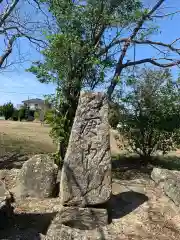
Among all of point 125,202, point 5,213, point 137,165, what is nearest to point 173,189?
point 125,202

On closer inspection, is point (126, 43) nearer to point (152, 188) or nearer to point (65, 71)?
point (65, 71)

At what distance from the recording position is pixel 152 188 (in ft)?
26.2

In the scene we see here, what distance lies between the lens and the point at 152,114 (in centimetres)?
1124

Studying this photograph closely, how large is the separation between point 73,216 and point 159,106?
20.9ft

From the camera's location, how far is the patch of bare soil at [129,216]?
17.9ft

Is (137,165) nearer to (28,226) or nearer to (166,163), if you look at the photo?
(166,163)

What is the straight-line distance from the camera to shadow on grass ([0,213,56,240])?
503 centimetres

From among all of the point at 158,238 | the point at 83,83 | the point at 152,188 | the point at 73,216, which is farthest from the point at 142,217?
the point at 83,83

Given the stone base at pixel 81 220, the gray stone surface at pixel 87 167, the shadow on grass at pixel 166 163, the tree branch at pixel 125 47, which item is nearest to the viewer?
the stone base at pixel 81 220

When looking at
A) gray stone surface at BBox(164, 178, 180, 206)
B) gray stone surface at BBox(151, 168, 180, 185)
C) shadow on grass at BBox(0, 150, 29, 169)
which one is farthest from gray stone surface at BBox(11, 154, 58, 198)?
shadow on grass at BBox(0, 150, 29, 169)

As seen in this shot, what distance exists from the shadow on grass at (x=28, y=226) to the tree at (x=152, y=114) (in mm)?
6018

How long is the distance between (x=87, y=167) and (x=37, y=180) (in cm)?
138

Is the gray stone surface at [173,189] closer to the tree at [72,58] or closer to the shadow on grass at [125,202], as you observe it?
the shadow on grass at [125,202]

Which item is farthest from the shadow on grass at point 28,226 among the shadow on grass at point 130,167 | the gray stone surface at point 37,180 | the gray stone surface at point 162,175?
the shadow on grass at point 130,167
